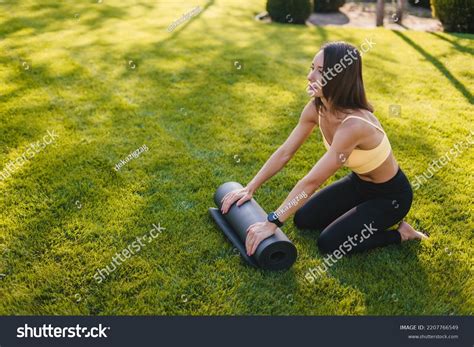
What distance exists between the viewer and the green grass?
3586mm

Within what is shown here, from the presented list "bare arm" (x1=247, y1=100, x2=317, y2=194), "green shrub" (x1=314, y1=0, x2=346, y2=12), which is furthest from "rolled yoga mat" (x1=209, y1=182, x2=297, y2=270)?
"green shrub" (x1=314, y1=0, x2=346, y2=12)

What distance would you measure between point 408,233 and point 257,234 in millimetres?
1457

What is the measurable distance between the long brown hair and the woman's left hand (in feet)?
3.60

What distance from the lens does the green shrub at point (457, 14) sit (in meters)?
10.8

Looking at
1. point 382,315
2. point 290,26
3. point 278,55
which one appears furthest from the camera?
point 290,26

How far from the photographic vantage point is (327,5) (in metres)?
13.9

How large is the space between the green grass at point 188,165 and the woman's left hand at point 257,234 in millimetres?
231

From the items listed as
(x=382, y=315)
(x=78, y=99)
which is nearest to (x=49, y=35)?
(x=78, y=99)

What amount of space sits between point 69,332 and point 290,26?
1035cm

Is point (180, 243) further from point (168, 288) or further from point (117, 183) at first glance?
point (117, 183)

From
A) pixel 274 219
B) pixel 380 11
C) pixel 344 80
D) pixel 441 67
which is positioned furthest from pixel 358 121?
pixel 380 11

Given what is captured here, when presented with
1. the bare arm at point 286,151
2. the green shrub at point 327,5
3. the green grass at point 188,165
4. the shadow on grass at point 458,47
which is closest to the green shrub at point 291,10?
the green shrub at point 327,5

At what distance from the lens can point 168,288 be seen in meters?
3.61

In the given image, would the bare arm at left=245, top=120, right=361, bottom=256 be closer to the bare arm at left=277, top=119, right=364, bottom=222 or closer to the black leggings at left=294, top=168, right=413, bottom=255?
the bare arm at left=277, top=119, right=364, bottom=222
